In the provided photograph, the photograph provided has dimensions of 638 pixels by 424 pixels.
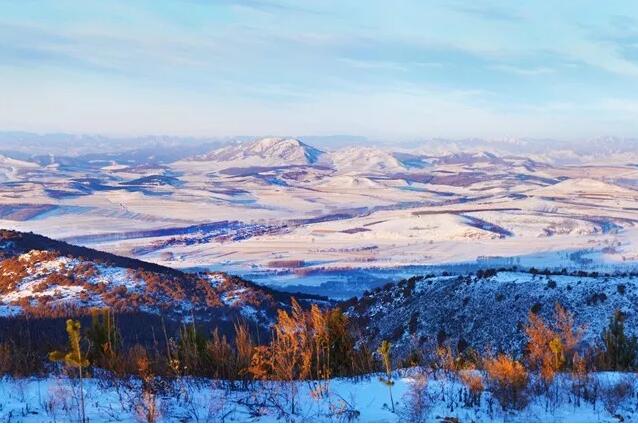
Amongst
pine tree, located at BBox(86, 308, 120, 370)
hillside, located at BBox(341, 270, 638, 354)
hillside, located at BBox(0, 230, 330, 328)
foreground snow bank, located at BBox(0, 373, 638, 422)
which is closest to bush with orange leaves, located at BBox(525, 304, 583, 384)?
foreground snow bank, located at BBox(0, 373, 638, 422)

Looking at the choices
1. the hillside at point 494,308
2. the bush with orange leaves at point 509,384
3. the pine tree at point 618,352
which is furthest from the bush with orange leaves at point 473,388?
the hillside at point 494,308

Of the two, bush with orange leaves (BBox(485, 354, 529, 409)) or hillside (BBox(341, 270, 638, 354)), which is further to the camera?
hillside (BBox(341, 270, 638, 354))

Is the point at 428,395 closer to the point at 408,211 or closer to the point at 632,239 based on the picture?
the point at 632,239

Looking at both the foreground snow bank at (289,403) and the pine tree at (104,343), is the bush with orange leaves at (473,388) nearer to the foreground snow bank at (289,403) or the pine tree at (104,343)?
the foreground snow bank at (289,403)

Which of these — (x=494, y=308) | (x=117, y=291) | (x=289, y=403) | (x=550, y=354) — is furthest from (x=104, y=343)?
(x=117, y=291)

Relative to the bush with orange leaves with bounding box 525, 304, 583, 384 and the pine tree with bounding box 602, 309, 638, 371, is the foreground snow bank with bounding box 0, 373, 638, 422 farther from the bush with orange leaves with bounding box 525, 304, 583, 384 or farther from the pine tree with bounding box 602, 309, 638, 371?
the pine tree with bounding box 602, 309, 638, 371

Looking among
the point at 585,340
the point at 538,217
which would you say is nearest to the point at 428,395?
the point at 585,340
